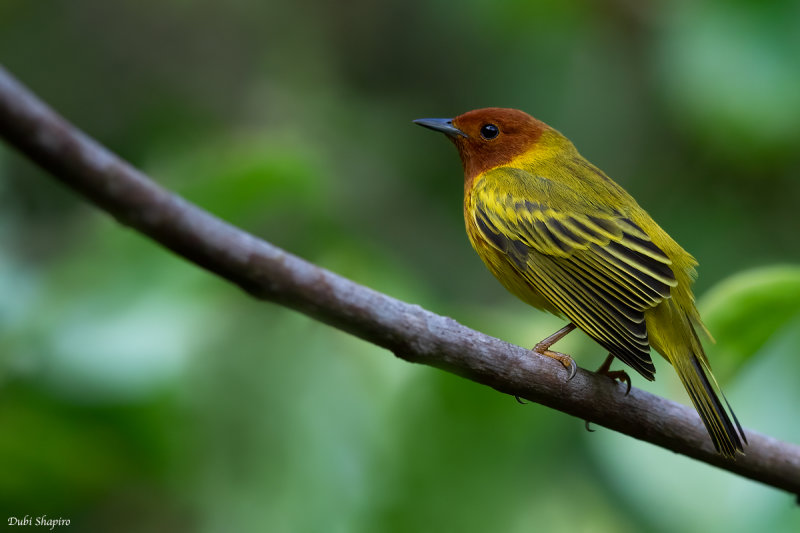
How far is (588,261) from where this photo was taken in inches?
122

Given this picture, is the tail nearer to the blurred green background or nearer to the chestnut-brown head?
the blurred green background

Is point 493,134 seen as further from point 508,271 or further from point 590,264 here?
point 590,264

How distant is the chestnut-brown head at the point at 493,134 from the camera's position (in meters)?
3.66

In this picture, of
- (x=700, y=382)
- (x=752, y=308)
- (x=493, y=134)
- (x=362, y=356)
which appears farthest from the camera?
(x=493, y=134)

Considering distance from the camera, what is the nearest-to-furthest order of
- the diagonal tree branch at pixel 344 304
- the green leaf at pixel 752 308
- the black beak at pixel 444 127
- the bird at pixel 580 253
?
the diagonal tree branch at pixel 344 304
the bird at pixel 580 253
the green leaf at pixel 752 308
the black beak at pixel 444 127

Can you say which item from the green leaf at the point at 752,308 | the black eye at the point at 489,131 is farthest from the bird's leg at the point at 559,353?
the black eye at the point at 489,131

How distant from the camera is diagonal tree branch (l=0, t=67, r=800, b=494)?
1.56 metres

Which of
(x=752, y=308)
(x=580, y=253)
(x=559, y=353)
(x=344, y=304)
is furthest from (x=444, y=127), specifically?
(x=344, y=304)

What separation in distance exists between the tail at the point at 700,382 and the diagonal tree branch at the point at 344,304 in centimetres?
13

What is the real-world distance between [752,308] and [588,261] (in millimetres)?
621

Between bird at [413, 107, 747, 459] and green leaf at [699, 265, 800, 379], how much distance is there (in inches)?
4.2

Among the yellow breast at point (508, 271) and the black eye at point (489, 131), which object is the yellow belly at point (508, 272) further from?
the black eye at point (489, 131)

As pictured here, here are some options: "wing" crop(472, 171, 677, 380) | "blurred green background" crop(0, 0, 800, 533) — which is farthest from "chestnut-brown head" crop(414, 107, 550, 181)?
"blurred green background" crop(0, 0, 800, 533)

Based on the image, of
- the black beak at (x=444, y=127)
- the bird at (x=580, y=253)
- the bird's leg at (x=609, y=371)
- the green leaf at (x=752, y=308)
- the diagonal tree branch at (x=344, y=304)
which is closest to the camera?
the diagonal tree branch at (x=344, y=304)
